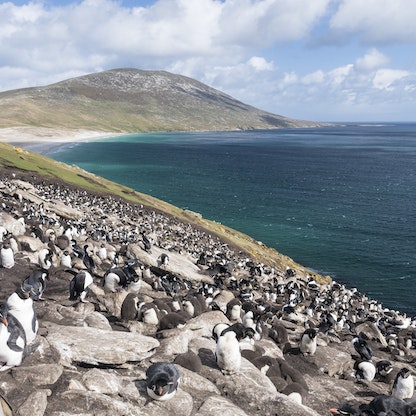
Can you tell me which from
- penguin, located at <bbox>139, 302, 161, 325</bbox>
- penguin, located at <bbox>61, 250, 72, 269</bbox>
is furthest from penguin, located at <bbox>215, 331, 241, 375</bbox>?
penguin, located at <bbox>61, 250, 72, 269</bbox>

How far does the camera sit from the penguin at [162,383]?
1103 centimetres

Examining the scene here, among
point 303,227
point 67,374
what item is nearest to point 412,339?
point 67,374

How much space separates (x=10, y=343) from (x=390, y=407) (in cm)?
1134

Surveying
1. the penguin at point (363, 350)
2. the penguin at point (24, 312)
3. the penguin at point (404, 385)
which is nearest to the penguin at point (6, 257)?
the penguin at point (24, 312)

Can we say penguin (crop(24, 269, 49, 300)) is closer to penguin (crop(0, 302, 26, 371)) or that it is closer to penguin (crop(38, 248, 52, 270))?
penguin (crop(38, 248, 52, 270))

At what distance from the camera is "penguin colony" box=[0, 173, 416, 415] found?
13.3 m

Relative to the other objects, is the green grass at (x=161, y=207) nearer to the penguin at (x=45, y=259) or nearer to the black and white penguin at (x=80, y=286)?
the penguin at (x=45, y=259)

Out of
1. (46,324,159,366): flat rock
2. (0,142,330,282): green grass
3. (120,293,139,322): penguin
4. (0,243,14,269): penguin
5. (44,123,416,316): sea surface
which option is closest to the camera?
(46,324,159,366): flat rock

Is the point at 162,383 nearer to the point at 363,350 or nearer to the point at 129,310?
the point at 129,310

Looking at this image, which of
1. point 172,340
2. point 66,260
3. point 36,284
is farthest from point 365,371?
point 66,260

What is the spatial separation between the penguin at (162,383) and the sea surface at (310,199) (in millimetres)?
42956

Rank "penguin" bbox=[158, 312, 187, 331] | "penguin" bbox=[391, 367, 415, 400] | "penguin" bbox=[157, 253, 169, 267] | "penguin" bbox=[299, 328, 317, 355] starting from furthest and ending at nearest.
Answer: "penguin" bbox=[157, 253, 169, 267] < "penguin" bbox=[299, 328, 317, 355] < "penguin" bbox=[158, 312, 187, 331] < "penguin" bbox=[391, 367, 415, 400]

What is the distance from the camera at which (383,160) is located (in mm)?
173500

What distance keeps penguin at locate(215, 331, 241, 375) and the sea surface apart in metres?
39.6
